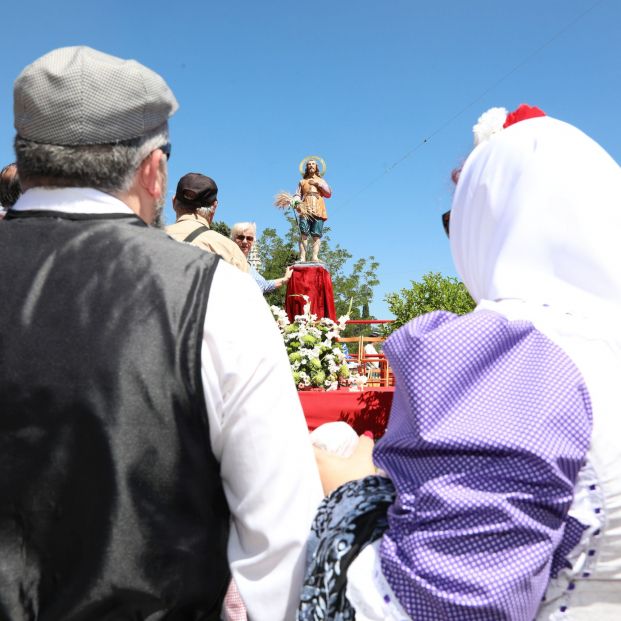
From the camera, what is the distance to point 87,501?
1081 mm

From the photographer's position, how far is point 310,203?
1013cm

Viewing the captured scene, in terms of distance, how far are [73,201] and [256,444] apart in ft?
1.76

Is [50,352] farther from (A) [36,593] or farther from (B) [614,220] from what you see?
(B) [614,220]

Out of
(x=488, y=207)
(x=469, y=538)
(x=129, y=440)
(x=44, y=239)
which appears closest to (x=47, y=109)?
(x=44, y=239)

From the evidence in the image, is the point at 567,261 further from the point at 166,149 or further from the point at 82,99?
the point at 82,99

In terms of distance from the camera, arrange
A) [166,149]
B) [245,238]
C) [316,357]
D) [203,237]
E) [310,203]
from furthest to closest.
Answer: [310,203] → [245,238] → [316,357] → [203,237] → [166,149]

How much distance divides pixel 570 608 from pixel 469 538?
198 millimetres

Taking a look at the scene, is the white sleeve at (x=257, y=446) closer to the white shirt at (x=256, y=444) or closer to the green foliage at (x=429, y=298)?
the white shirt at (x=256, y=444)

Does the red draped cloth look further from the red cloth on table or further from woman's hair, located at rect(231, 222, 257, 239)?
the red cloth on table

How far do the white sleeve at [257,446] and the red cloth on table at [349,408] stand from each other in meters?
2.30

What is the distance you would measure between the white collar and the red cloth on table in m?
2.39

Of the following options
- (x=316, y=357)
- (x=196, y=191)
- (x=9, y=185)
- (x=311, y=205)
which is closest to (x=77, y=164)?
(x=9, y=185)

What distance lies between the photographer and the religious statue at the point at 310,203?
33.2 feet

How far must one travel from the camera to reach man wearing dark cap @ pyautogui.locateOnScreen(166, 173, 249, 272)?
3.37 metres
